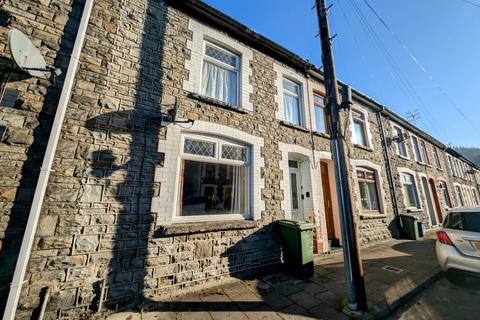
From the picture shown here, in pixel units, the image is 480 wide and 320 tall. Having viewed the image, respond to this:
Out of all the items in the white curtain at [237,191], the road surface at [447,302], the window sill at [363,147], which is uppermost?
the window sill at [363,147]

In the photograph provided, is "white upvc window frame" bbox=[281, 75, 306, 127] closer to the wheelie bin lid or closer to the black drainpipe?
the wheelie bin lid

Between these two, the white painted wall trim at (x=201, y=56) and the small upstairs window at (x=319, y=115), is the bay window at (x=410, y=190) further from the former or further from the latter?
the white painted wall trim at (x=201, y=56)

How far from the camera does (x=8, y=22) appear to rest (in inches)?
120

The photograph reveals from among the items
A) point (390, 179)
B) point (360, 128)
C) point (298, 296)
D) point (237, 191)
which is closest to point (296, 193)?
point (237, 191)

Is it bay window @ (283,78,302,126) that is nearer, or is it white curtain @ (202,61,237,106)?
white curtain @ (202,61,237,106)

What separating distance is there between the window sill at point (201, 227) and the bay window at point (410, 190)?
10.00m

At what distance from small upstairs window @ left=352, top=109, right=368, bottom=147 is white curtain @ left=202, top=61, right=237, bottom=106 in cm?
656

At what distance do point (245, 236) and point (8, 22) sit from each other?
574cm

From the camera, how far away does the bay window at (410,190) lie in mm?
10109

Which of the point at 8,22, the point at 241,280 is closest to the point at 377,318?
the point at 241,280

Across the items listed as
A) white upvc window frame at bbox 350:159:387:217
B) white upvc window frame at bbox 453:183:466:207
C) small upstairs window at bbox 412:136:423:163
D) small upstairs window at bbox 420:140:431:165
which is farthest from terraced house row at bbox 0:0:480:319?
white upvc window frame at bbox 453:183:466:207

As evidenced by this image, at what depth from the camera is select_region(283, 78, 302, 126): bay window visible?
6.63 m

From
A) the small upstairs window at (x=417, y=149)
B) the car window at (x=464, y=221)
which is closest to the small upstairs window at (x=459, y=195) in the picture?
the small upstairs window at (x=417, y=149)

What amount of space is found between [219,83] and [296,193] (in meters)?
4.20
